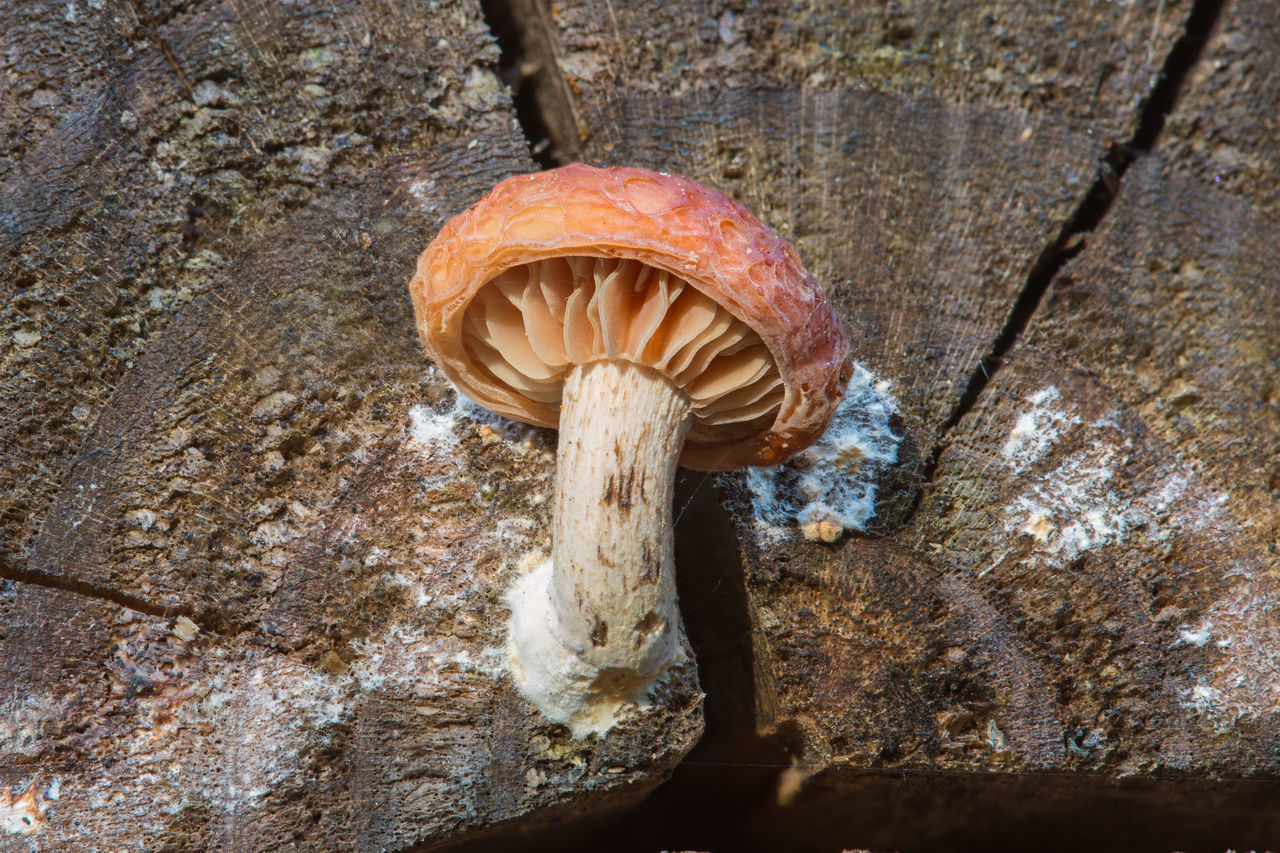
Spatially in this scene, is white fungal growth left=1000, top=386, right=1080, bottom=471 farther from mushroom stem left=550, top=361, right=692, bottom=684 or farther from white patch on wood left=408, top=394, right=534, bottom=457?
white patch on wood left=408, top=394, right=534, bottom=457

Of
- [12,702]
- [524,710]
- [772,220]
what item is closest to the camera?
[12,702]

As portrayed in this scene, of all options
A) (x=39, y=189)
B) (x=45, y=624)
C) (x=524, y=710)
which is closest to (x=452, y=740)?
(x=524, y=710)

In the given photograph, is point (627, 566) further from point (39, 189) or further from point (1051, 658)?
point (39, 189)

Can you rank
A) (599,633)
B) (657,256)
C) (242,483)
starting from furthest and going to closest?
(242,483)
(599,633)
(657,256)

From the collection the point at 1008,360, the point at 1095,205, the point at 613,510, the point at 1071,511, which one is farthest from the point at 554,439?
the point at 1095,205

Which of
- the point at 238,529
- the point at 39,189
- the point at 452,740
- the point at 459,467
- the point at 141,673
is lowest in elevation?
the point at 452,740

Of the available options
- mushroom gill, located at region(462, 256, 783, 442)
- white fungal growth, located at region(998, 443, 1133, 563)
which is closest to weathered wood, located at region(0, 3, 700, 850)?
mushroom gill, located at region(462, 256, 783, 442)

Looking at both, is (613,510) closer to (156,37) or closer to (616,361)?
(616,361)
